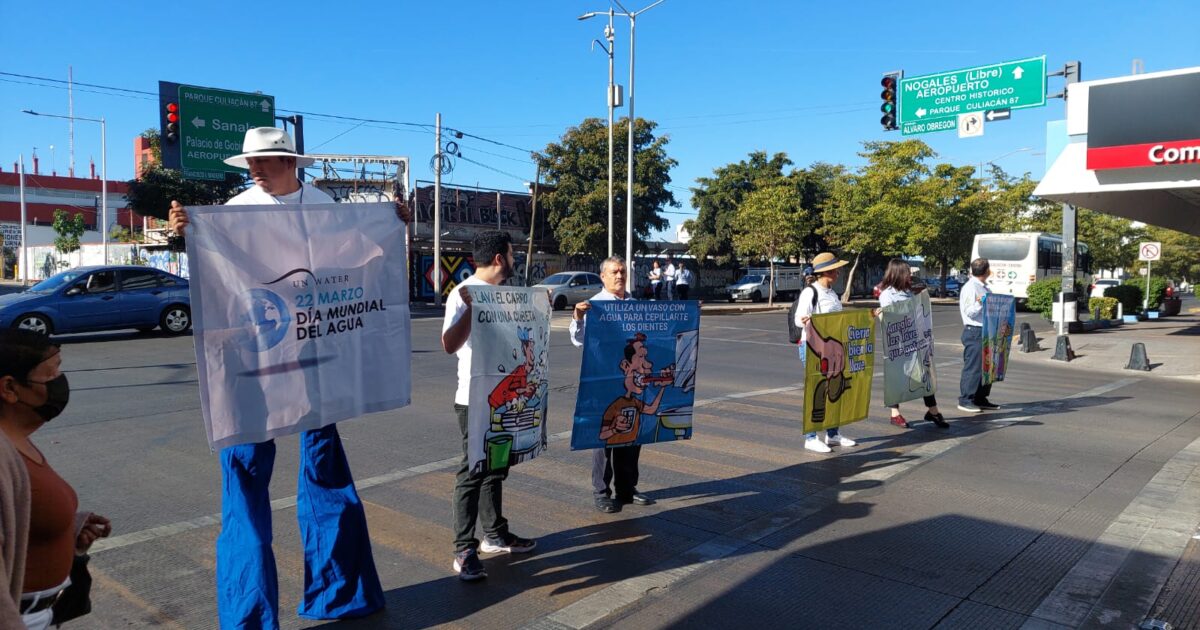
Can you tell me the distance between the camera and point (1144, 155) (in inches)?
567

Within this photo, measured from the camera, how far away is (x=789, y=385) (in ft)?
38.1

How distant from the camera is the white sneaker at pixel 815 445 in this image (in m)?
7.30

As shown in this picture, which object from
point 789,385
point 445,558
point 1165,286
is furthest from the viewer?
point 1165,286

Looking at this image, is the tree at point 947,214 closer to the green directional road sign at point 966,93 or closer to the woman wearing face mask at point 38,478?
the green directional road sign at point 966,93

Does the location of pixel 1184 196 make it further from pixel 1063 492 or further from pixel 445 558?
pixel 445 558

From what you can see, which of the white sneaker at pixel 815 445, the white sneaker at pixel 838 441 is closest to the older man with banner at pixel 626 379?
the white sneaker at pixel 815 445

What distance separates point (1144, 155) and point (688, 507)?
13317mm

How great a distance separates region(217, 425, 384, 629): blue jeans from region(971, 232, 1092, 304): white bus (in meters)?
34.5

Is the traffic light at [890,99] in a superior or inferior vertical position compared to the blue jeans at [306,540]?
superior

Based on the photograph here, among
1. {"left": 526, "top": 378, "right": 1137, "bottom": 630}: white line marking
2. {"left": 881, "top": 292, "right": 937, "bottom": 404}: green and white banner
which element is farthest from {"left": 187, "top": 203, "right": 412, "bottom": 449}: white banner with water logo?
{"left": 881, "top": 292, "right": 937, "bottom": 404}: green and white banner

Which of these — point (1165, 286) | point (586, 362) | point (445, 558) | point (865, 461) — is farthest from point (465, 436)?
point (1165, 286)

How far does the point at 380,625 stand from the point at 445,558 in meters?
0.90

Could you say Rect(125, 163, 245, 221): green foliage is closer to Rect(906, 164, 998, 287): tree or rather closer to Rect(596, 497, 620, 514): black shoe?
Rect(596, 497, 620, 514): black shoe

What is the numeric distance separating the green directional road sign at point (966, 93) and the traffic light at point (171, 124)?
64.5 ft
